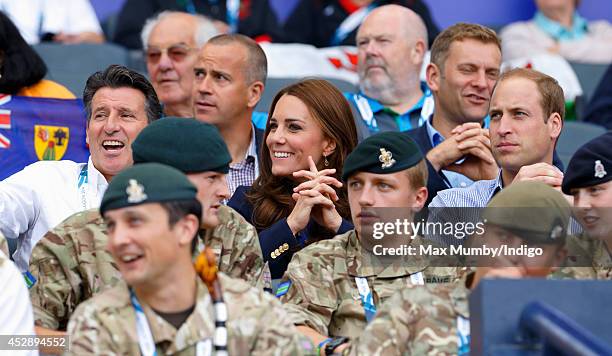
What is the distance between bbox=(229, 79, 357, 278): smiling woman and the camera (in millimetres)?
→ 5723

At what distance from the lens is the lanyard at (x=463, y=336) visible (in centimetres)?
450

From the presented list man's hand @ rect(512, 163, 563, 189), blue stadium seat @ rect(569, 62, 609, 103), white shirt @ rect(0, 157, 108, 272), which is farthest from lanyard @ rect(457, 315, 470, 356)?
blue stadium seat @ rect(569, 62, 609, 103)

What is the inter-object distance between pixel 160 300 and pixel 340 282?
995 mm

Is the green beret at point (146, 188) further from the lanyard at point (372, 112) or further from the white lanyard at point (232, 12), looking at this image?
the white lanyard at point (232, 12)

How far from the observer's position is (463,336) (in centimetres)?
451

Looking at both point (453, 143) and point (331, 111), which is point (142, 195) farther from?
point (453, 143)

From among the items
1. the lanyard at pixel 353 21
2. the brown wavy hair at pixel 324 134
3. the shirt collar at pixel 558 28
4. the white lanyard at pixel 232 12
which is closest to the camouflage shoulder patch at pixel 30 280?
the brown wavy hair at pixel 324 134

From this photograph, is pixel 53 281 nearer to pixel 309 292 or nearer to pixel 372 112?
pixel 309 292

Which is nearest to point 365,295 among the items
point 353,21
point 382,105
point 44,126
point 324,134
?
point 324,134

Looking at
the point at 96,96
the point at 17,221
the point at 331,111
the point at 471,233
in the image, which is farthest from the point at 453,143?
the point at 17,221

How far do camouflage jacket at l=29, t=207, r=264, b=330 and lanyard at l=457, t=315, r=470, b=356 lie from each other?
86 cm

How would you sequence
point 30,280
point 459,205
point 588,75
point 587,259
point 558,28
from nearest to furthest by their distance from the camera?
point 30,280, point 587,259, point 459,205, point 588,75, point 558,28

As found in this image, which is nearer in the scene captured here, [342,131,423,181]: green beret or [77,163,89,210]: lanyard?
[342,131,423,181]: green beret

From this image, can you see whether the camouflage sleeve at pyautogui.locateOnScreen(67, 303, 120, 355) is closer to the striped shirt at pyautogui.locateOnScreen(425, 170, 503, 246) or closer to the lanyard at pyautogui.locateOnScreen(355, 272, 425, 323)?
the lanyard at pyautogui.locateOnScreen(355, 272, 425, 323)
